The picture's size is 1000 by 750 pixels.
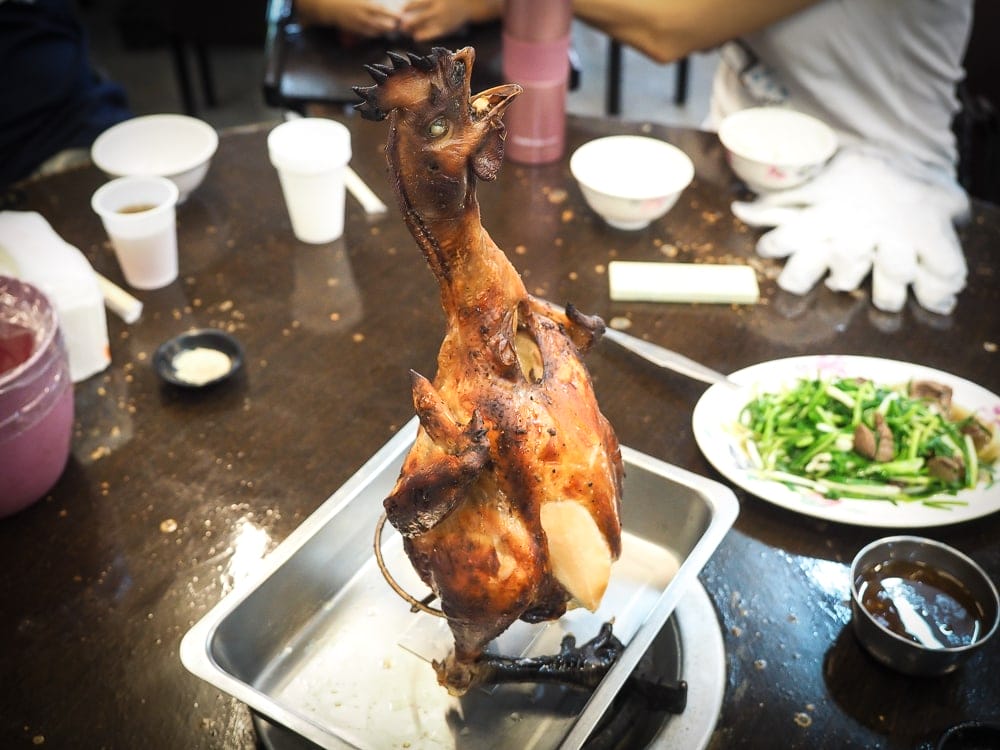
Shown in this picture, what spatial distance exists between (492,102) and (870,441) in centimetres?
116

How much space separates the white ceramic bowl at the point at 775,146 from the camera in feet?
8.67

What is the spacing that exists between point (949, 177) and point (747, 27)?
2.58ft

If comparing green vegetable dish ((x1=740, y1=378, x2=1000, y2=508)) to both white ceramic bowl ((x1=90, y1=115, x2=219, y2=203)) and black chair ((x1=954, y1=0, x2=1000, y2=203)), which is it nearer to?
black chair ((x1=954, y1=0, x2=1000, y2=203))

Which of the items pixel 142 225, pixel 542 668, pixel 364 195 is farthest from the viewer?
pixel 364 195

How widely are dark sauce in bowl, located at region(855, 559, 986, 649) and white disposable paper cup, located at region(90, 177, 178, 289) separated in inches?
71.8

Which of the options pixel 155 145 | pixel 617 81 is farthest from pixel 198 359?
pixel 617 81

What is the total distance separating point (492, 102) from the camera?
117 cm

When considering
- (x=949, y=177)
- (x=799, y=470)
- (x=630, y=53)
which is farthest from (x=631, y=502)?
(x=630, y=53)

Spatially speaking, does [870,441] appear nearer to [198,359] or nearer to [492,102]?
[492,102]

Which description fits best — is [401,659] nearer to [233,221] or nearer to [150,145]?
[233,221]

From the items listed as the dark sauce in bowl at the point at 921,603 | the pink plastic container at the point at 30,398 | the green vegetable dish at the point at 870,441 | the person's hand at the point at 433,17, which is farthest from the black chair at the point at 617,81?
the dark sauce in bowl at the point at 921,603

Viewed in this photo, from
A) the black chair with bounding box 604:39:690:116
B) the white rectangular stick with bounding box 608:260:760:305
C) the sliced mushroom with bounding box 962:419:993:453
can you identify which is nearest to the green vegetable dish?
the sliced mushroom with bounding box 962:419:993:453

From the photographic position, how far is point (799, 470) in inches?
75.4

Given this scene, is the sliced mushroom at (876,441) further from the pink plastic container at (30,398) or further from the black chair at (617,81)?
the black chair at (617,81)
